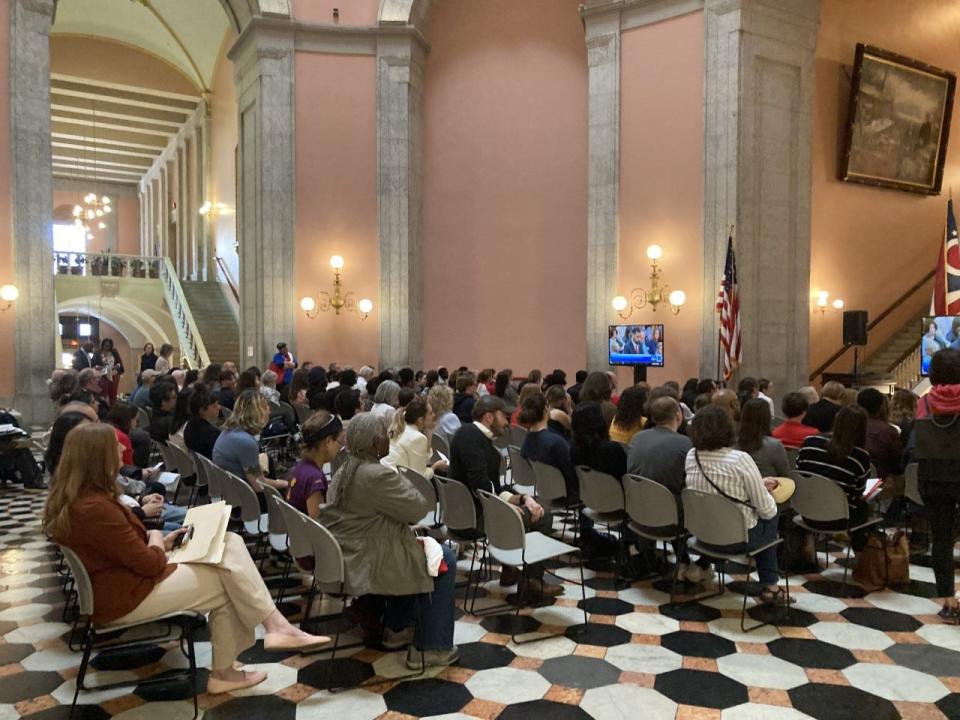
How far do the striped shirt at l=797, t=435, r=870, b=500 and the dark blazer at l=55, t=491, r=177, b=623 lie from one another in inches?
148

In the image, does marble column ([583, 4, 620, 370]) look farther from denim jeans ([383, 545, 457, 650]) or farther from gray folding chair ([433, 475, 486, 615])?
denim jeans ([383, 545, 457, 650])

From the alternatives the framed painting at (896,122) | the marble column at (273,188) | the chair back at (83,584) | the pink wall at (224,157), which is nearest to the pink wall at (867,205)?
the framed painting at (896,122)

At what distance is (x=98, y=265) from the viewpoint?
18.9 metres

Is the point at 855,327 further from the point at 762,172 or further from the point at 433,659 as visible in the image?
the point at 433,659

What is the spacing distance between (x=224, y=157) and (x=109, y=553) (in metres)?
18.0

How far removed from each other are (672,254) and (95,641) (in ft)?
32.3

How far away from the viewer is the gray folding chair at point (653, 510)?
4.27 m

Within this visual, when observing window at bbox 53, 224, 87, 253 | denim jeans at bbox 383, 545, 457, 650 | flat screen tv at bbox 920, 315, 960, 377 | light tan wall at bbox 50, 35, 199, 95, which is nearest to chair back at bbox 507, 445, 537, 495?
denim jeans at bbox 383, 545, 457, 650

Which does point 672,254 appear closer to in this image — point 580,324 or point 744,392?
point 580,324

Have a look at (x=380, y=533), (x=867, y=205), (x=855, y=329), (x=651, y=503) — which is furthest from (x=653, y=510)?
(x=867, y=205)

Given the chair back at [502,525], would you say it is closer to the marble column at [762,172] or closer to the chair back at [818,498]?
the chair back at [818,498]

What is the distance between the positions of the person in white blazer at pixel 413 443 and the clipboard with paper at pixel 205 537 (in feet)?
4.96

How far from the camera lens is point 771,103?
10984mm

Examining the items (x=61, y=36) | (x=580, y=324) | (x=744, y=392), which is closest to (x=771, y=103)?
(x=580, y=324)
